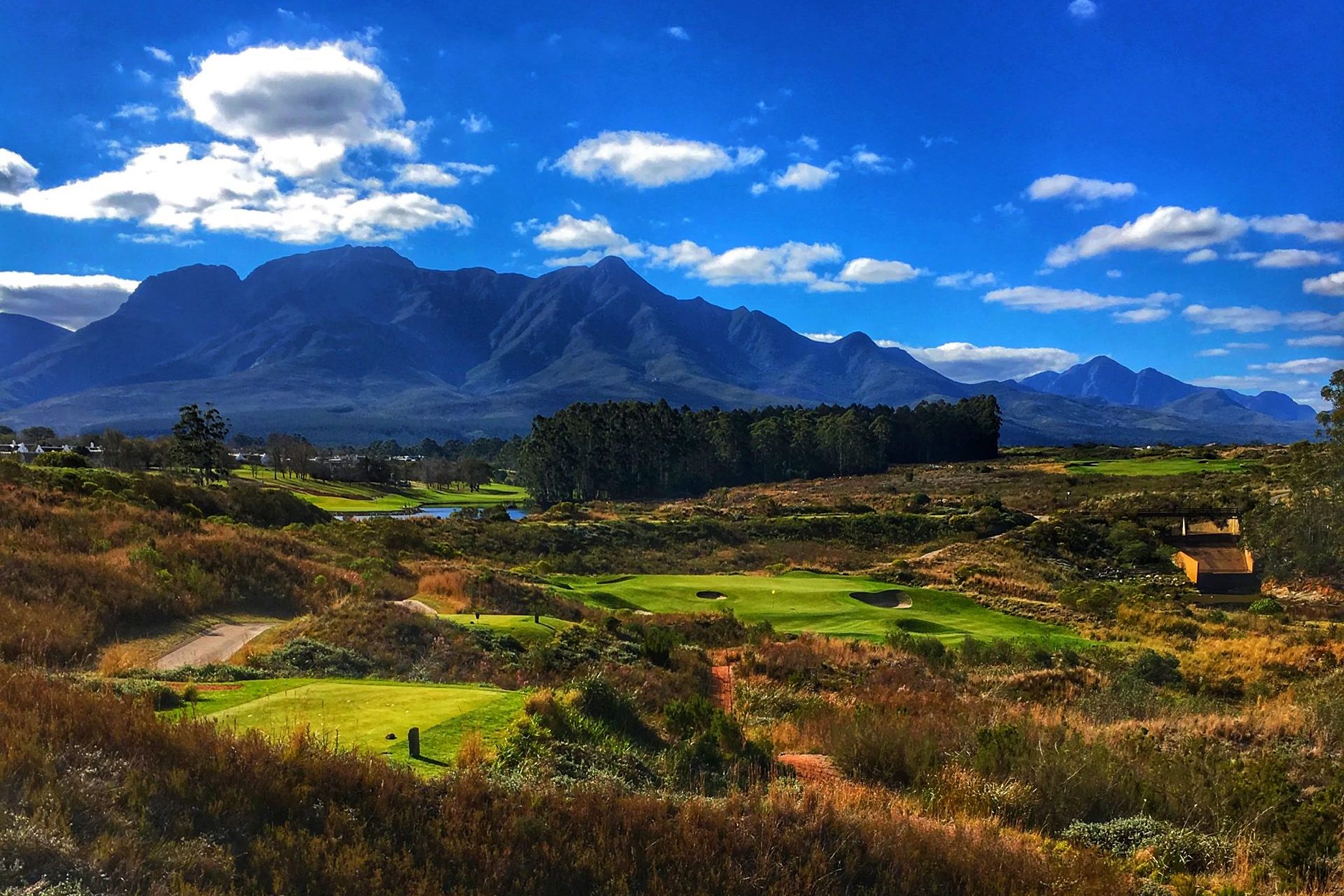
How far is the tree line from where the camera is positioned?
323 ft

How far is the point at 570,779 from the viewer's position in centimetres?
719

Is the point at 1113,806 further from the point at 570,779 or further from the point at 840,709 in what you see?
the point at 570,779

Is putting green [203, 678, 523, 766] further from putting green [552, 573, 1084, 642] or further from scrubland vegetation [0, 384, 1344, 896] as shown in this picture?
putting green [552, 573, 1084, 642]

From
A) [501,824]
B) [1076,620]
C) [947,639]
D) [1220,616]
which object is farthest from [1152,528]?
[501,824]

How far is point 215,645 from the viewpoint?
551 inches

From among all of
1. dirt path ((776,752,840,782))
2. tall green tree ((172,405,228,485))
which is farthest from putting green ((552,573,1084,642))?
tall green tree ((172,405,228,485))

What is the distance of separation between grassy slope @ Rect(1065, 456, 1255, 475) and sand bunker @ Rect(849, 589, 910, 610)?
56.1 metres

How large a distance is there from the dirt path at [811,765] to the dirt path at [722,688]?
266 centimetres

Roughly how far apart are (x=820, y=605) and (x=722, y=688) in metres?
14.3

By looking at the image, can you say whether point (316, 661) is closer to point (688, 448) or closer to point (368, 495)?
point (688, 448)

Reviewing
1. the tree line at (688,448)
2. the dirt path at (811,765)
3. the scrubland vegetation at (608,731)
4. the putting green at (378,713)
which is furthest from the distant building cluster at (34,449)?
the dirt path at (811,765)

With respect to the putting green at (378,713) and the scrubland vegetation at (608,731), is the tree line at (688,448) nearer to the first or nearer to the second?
the scrubland vegetation at (608,731)

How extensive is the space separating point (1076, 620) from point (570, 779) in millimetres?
28581

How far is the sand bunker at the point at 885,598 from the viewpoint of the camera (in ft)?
104
